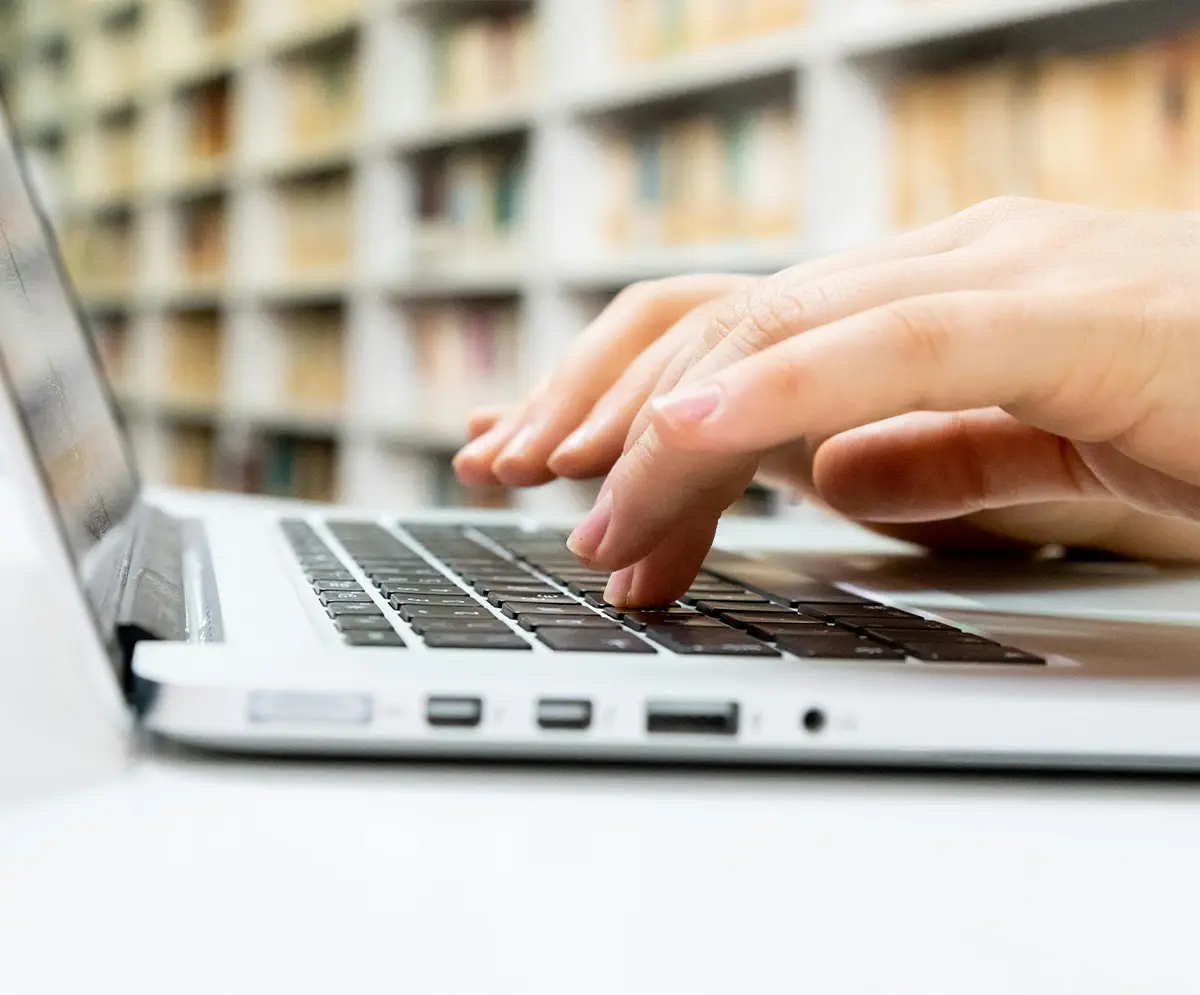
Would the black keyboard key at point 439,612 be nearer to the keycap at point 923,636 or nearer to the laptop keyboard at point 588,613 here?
the laptop keyboard at point 588,613

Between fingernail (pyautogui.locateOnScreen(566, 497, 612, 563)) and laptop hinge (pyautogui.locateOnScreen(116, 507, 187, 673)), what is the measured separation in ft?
0.50

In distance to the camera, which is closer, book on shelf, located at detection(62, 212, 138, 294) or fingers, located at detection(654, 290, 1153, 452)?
fingers, located at detection(654, 290, 1153, 452)

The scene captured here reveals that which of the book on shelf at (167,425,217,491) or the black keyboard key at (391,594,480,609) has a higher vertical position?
the black keyboard key at (391,594,480,609)

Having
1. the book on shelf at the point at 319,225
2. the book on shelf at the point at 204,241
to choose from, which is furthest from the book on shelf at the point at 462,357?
the book on shelf at the point at 204,241

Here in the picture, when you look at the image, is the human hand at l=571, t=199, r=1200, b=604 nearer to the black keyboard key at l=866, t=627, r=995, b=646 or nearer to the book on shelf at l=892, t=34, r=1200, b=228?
the black keyboard key at l=866, t=627, r=995, b=646

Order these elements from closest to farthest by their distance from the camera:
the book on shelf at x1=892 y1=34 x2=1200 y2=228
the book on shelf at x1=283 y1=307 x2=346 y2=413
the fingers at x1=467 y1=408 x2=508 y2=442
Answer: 1. the fingers at x1=467 y1=408 x2=508 y2=442
2. the book on shelf at x1=892 y1=34 x2=1200 y2=228
3. the book on shelf at x1=283 y1=307 x2=346 y2=413

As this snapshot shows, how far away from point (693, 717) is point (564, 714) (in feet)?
0.12

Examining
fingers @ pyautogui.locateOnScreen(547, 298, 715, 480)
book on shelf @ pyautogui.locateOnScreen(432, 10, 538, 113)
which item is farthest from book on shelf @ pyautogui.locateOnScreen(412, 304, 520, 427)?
fingers @ pyautogui.locateOnScreen(547, 298, 715, 480)

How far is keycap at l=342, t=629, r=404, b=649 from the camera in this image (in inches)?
15.9

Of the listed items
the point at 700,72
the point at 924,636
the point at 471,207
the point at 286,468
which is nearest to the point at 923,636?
the point at 924,636

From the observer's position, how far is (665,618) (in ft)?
1.65

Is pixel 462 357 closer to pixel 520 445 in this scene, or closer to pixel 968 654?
pixel 520 445

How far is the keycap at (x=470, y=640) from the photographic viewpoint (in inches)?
16.2

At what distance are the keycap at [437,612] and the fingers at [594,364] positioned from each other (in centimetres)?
23
